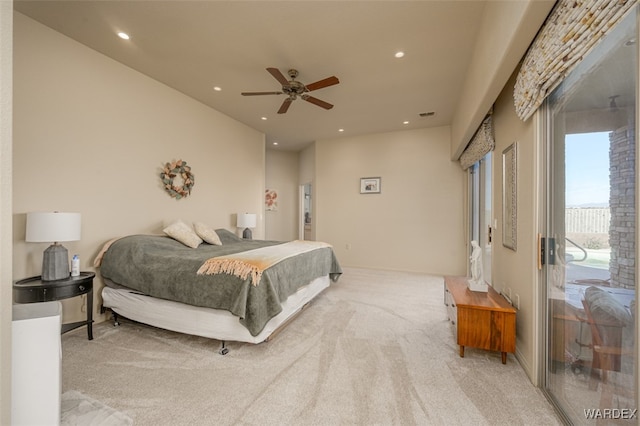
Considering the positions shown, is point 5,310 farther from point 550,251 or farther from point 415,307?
point 415,307

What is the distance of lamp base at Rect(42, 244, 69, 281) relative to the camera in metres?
2.27

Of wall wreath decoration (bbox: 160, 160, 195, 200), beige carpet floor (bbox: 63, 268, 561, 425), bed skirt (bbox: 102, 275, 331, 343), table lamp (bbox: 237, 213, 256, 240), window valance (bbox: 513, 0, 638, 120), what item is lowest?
beige carpet floor (bbox: 63, 268, 561, 425)

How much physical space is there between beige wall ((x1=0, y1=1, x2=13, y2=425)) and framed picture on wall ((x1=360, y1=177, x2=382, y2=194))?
5382 mm

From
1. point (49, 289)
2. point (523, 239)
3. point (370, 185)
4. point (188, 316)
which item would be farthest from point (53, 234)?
point (370, 185)

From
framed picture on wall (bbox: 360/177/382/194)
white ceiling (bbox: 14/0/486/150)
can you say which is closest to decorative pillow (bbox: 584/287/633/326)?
white ceiling (bbox: 14/0/486/150)

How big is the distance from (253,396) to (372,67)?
3481 millimetres

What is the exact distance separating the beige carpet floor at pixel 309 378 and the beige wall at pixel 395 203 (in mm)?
2759

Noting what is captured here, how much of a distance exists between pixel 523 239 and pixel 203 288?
8.86 ft

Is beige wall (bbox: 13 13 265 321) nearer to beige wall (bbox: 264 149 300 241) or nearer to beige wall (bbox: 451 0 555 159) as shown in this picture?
beige wall (bbox: 264 149 300 241)

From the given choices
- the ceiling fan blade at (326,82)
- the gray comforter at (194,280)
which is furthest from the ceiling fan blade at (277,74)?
the gray comforter at (194,280)

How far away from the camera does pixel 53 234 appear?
86.0 inches

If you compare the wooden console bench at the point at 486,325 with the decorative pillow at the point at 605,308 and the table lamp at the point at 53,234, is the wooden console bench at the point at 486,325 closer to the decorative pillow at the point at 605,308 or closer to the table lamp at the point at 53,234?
the decorative pillow at the point at 605,308

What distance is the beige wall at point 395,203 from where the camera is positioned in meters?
5.24

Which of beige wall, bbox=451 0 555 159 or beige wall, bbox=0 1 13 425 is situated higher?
beige wall, bbox=451 0 555 159
